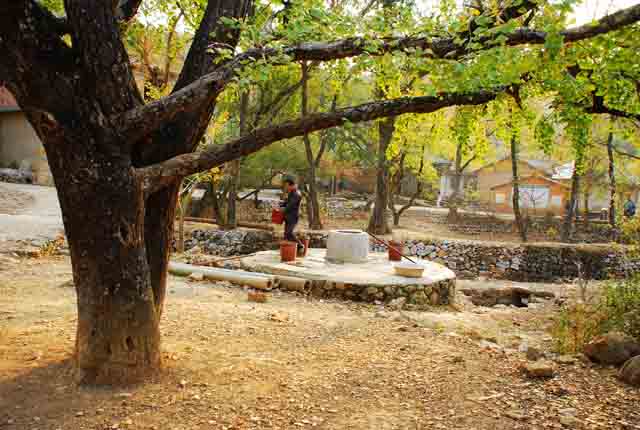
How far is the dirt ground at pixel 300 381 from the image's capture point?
139 inches

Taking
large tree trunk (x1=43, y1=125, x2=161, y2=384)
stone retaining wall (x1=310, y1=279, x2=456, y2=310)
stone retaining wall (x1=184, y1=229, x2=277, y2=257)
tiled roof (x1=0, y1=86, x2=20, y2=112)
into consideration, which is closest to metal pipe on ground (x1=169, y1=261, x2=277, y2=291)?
stone retaining wall (x1=310, y1=279, x2=456, y2=310)

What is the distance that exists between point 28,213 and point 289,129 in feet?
49.5

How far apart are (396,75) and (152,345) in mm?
3155

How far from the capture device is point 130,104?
145 inches

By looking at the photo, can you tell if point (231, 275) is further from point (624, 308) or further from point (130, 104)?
point (624, 308)

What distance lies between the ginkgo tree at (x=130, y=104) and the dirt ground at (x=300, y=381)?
1.37 ft

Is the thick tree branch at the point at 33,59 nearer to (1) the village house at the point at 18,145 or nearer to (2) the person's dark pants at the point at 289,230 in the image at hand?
(2) the person's dark pants at the point at 289,230

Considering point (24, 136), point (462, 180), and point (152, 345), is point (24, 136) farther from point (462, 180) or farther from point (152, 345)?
point (462, 180)

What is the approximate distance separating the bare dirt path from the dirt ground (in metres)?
5.92

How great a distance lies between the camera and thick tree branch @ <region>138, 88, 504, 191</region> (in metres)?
3.76

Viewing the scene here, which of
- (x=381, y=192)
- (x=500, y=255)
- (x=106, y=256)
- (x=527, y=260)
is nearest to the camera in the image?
(x=106, y=256)

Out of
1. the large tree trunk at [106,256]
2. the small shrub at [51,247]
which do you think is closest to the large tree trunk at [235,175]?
the small shrub at [51,247]

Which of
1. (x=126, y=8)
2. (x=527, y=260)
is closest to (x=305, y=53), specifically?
(x=126, y=8)

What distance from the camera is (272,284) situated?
30.0ft
